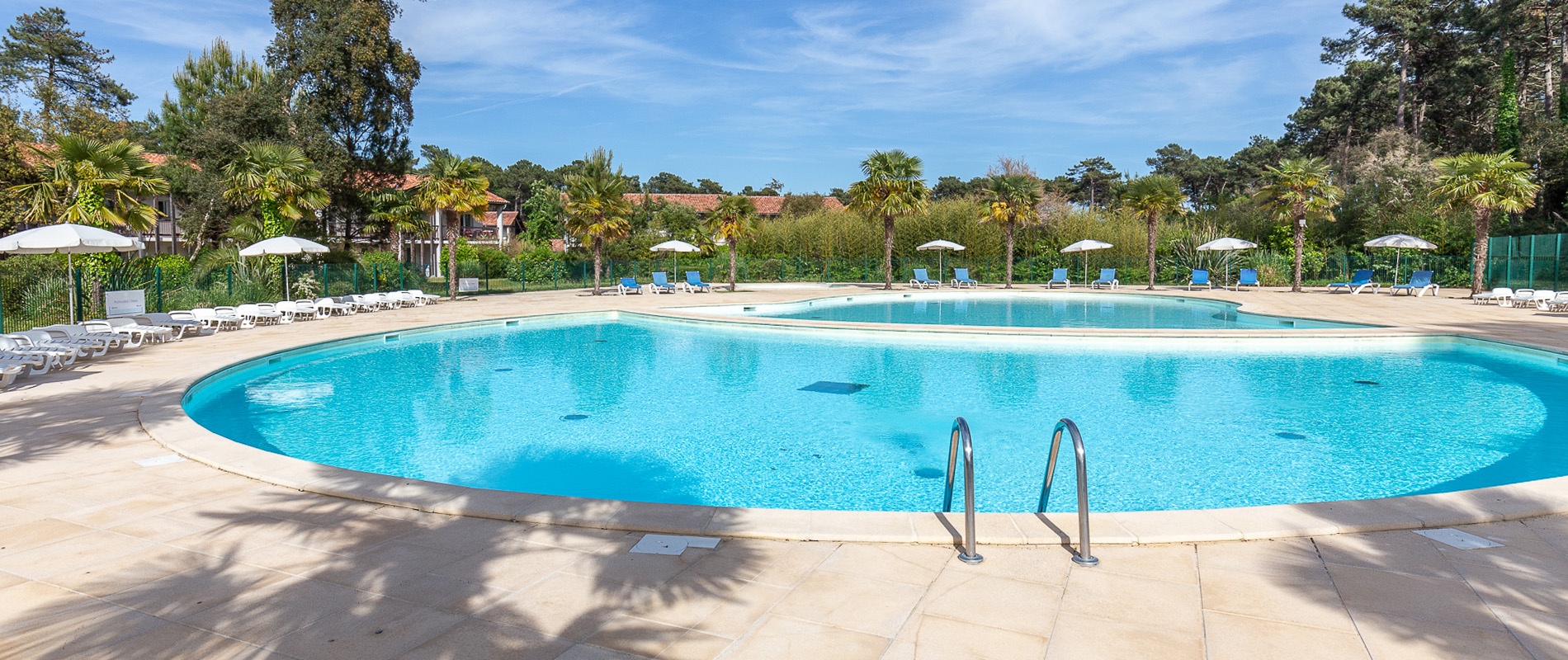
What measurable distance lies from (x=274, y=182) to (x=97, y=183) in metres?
4.40

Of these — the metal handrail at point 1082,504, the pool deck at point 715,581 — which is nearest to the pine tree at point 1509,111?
the pool deck at point 715,581

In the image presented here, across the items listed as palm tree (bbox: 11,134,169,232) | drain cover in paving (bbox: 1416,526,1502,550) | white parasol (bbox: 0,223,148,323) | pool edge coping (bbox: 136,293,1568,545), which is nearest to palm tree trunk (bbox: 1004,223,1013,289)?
palm tree (bbox: 11,134,169,232)

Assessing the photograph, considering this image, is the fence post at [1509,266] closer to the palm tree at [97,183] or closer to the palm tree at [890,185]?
the palm tree at [890,185]

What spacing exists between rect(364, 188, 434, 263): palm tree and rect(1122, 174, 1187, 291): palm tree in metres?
24.0

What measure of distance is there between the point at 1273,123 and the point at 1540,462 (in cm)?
4358

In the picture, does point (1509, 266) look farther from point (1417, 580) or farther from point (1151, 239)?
point (1417, 580)

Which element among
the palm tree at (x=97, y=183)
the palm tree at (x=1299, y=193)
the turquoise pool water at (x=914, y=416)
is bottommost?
the turquoise pool water at (x=914, y=416)

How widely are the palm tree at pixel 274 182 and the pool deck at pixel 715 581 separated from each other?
1584 centimetres

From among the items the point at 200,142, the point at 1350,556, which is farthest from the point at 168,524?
the point at 200,142

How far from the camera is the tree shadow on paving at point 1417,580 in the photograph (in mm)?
2562

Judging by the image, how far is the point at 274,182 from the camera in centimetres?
1794

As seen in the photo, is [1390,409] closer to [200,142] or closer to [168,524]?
[168,524]

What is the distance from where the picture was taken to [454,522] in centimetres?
382

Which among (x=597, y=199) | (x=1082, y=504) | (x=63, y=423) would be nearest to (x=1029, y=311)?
(x=597, y=199)
